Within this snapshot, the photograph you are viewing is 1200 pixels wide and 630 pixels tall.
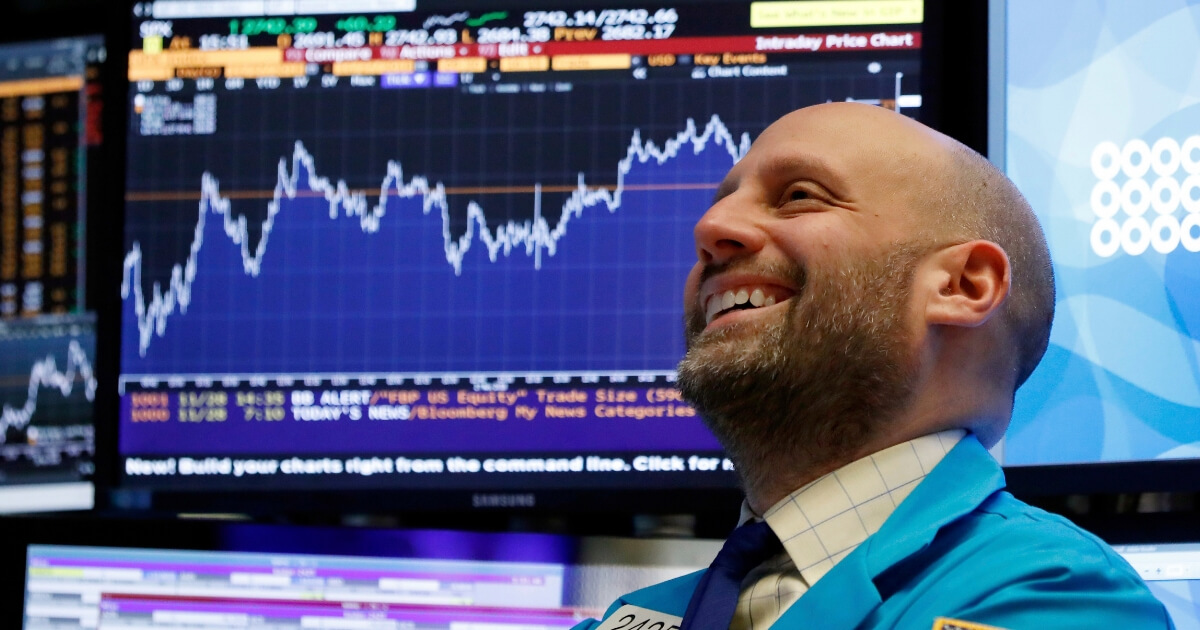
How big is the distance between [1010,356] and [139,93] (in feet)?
4.04

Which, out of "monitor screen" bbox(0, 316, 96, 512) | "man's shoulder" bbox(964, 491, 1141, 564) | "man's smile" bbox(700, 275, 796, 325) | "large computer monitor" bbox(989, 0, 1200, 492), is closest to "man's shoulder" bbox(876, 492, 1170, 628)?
"man's shoulder" bbox(964, 491, 1141, 564)

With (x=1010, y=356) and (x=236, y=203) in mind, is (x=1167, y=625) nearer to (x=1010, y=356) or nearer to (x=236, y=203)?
(x=1010, y=356)

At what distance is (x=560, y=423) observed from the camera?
177 cm

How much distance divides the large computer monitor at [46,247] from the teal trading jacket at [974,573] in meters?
1.66

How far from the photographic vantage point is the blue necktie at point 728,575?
1.20 metres

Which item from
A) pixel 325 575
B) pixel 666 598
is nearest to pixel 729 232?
pixel 666 598

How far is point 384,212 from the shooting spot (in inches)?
72.7

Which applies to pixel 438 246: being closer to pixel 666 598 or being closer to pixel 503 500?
pixel 503 500

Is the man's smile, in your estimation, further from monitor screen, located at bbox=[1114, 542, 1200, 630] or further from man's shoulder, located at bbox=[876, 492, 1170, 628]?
monitor screen, located at bbox=[1114, 542, 1200, 630]

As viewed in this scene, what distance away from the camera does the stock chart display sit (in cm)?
178

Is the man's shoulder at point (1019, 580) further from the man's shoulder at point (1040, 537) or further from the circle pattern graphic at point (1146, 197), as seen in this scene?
the circle pattern graphic at point (1146, 197)

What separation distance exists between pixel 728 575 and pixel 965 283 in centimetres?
35

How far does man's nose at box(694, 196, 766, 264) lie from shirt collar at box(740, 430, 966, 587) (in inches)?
9.1

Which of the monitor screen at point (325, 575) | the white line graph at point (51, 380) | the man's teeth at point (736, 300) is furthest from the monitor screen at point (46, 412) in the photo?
the man's teeth at point (736, 300)
